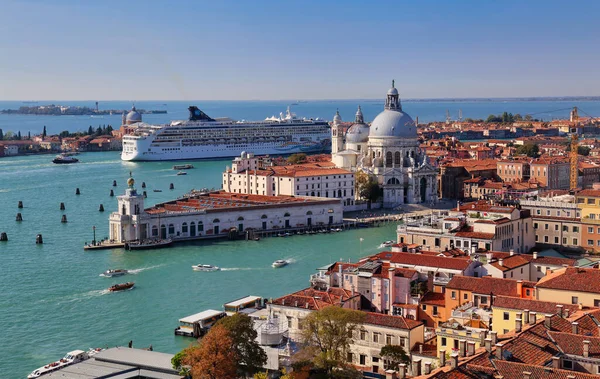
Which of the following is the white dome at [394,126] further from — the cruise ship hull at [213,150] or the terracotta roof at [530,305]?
the cruise ship hull at [213,150]

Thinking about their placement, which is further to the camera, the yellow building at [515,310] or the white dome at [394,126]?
the white dome at [394,126]

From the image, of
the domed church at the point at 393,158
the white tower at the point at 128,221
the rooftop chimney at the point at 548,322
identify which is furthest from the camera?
the domed church at the point at 393,158

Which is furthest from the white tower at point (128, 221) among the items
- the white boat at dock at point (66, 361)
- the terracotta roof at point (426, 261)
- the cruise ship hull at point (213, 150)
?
the cruise ship hull at point (213, 150)

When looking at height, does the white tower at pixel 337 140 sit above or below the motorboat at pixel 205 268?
above

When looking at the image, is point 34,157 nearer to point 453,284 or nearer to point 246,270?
point 246,270

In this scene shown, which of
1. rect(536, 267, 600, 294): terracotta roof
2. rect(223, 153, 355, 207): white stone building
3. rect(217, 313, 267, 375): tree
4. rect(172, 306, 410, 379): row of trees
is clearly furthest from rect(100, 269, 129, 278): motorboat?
rect(223, 153, 355, 207): white stone building

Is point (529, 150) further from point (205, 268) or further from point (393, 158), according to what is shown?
point (205, 268)

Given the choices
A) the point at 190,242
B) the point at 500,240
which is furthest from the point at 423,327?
the point at 190,242
